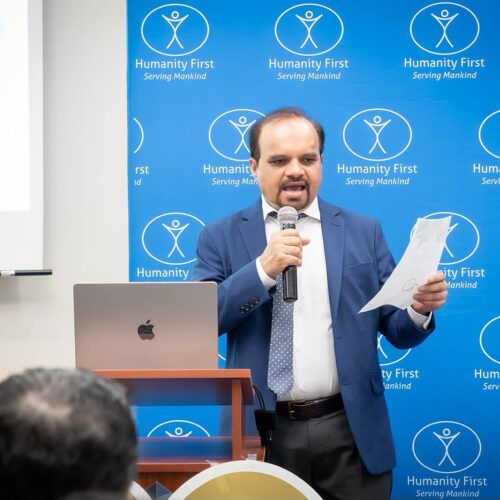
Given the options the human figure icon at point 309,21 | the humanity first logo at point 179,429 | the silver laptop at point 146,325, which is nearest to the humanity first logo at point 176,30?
the human figure icon at point 309,21

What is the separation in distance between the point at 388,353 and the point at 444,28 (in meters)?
1.77

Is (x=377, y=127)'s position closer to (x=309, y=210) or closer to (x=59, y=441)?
(x=309, y=210)

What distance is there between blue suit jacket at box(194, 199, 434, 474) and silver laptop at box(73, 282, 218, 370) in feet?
1.42

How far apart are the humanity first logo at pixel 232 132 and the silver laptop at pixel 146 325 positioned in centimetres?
217

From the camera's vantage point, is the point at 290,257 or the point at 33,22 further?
the point at 33,22

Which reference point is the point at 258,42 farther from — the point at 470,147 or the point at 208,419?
the point at 208,419

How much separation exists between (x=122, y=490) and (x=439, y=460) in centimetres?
361

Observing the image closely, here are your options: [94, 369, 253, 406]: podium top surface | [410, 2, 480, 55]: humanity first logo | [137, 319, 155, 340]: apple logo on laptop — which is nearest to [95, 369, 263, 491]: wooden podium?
[94, 369, 253, 406]: podium top surface

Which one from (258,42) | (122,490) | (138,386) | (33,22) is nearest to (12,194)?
(33,22)

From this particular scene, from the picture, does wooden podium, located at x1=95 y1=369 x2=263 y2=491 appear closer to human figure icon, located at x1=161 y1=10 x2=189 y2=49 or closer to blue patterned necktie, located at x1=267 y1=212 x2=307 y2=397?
blue patterned necktie, located at x1=267 y1=212 x2=307 y2=397

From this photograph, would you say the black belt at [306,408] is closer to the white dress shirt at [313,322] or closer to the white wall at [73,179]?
the white dress shirt at [313,322]

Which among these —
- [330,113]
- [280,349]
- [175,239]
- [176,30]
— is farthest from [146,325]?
[176,30]

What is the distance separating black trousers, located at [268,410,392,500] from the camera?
105 inches

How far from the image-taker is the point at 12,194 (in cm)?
415
